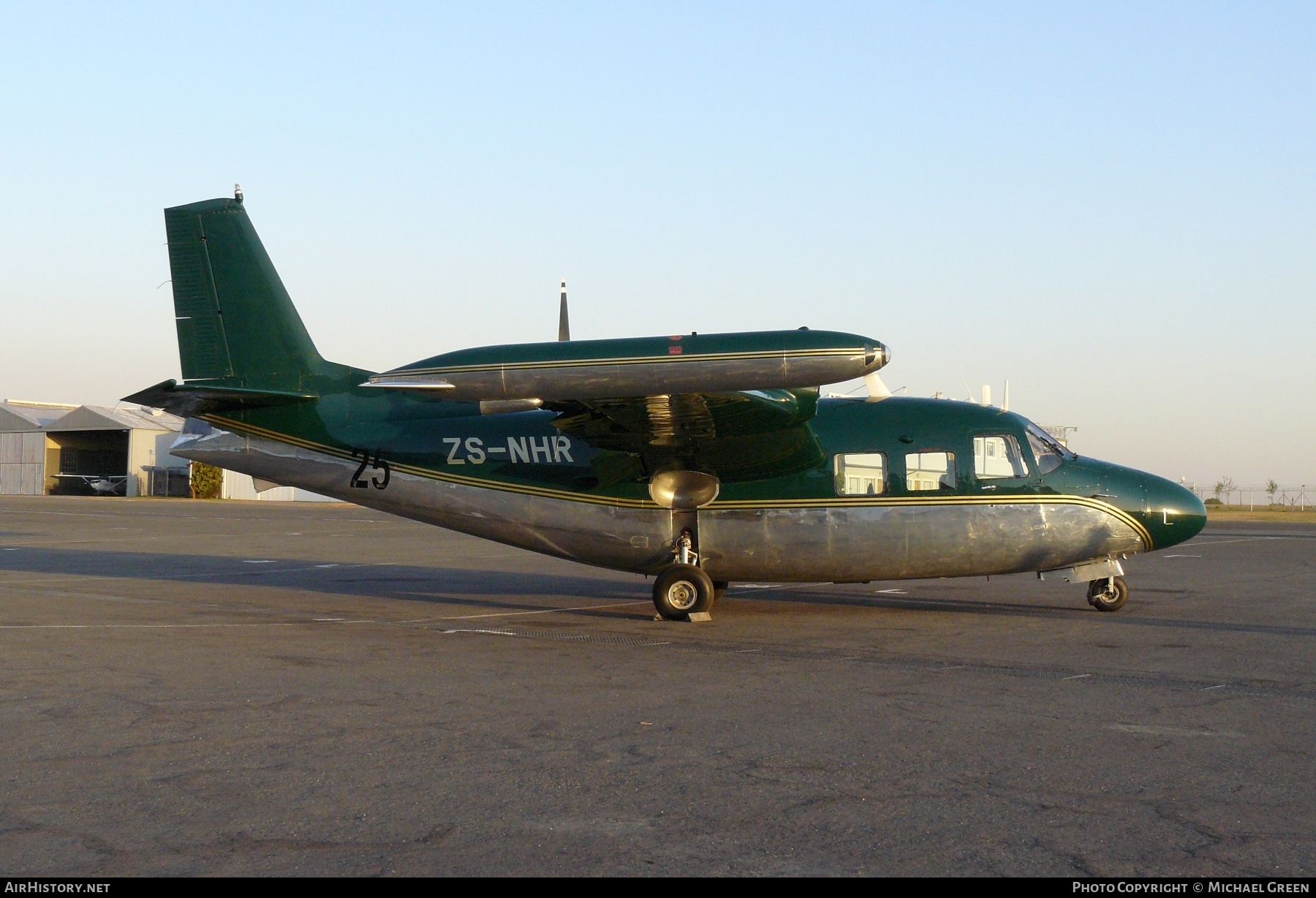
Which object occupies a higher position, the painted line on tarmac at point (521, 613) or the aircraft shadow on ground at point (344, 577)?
the painted line on tarmac at point (521, 613)

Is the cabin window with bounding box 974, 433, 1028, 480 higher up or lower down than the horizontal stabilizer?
lower down

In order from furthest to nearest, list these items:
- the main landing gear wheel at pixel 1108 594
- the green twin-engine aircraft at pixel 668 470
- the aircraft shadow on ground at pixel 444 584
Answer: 1. the aircraft shadow on ground at pixel 444 584
2. the main landing gear wheel at pixel 1108 594
3. the green twin-engine aircraft at pixel 668 470

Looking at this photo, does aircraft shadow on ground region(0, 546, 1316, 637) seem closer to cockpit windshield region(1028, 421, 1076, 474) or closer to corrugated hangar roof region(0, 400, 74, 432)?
cockpit windshield region(1028, 421, 1076, 474)

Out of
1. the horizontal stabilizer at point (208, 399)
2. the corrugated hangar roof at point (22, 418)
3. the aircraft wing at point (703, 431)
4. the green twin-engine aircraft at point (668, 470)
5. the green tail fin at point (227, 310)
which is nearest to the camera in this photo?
the aircraft wing at point (703, 431)

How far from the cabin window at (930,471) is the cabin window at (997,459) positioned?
0.36m

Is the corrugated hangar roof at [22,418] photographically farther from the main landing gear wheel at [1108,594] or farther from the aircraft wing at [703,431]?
the main landing gear wheel at [1108,594]

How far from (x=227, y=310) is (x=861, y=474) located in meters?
9.22

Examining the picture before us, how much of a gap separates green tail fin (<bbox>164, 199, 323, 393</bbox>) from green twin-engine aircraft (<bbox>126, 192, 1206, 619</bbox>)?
0.02m

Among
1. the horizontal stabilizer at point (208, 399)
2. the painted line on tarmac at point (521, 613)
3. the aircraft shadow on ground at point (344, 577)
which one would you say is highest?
the horizontal stabilizer at point (208, 399)

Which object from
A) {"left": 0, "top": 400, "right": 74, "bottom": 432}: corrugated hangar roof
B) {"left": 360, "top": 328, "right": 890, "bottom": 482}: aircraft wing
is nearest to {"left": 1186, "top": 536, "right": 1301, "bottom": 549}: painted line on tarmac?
{"left": 360, "top": 328, "right": 890, "bottom": 482}: aircraft wing

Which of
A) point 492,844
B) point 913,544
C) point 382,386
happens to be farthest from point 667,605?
point 492,844

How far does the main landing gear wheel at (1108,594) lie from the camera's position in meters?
15.7

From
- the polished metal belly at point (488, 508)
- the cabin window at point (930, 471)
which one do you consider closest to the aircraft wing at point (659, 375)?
the polished metal belly at point (488, 508)

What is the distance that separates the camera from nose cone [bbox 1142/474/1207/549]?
1542 cm
